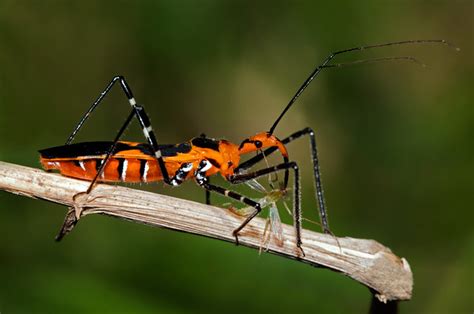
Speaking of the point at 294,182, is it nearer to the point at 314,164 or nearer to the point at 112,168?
the point at 314,164

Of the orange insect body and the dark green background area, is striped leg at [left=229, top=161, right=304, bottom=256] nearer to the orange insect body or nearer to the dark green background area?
the orange insect body

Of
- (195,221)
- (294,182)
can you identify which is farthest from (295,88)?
(195,221)

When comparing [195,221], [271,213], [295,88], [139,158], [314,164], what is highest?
[295,88]

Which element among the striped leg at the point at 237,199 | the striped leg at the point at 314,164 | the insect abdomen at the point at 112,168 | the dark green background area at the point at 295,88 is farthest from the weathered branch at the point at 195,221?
the dark green background area at the point at 295,88

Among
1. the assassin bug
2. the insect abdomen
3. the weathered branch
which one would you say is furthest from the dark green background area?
the weathered branch

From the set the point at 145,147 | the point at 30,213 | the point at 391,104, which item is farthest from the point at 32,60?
the point at 391,104

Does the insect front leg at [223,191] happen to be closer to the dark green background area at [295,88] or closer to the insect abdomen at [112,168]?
the insect abdomen at [112,168]
